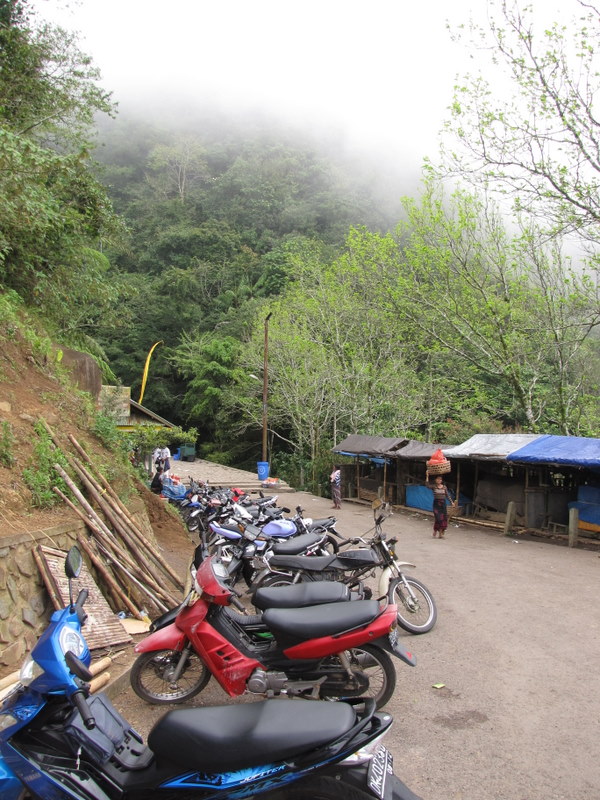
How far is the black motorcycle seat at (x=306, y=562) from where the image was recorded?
582cm

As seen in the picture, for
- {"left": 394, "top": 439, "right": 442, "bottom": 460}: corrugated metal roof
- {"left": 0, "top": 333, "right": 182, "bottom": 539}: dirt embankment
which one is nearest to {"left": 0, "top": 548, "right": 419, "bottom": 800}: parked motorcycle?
{"left": 0, "top": 333, "right": 182, "bottom": 539}: dirt embankment

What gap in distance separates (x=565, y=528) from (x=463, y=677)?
32.4 feet

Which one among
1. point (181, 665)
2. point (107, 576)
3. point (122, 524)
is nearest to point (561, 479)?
point (122, 524)

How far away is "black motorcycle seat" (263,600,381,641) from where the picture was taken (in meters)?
3.78

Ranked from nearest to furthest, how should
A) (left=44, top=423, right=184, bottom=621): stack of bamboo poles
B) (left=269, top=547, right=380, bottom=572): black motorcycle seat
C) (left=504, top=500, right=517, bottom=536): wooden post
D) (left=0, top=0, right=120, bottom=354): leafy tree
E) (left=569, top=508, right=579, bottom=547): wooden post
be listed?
(left=44, top=423, right=184, bottom=621): stack of bamboo poles < (left=269, top=547, right=380, bottom=572): black motorcycle seat < (left=0, top=0, right=120, bottom=354): leafy tree < (left=569, top=508, right=579, bottom=547): wooden post < (left=504, top=500, right=517, bottom=536): wooden post

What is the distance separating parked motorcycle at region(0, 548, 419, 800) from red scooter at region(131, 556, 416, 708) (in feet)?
4.57

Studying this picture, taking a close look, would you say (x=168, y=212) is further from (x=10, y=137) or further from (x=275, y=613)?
(x=275, y=613)

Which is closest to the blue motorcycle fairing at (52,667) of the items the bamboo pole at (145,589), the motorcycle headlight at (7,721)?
the motorcycle headlight at (7,721)

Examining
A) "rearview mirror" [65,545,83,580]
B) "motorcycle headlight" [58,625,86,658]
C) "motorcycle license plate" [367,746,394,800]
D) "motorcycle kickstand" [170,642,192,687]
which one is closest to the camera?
"motorcycle license plate" [367,746,394,800]

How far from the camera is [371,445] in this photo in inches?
861

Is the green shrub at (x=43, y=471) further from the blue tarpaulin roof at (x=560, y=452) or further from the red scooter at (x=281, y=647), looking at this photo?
the blue tarpaulin roof at (x=560, y=452)

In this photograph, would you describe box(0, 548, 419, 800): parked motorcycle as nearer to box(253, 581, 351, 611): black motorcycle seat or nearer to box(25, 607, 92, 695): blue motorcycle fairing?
box(25, 607, 92, 695): blue motorcycle fairing

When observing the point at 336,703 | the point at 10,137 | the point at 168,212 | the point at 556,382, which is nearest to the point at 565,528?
the point at 556,382

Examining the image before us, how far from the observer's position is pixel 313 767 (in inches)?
86.2
